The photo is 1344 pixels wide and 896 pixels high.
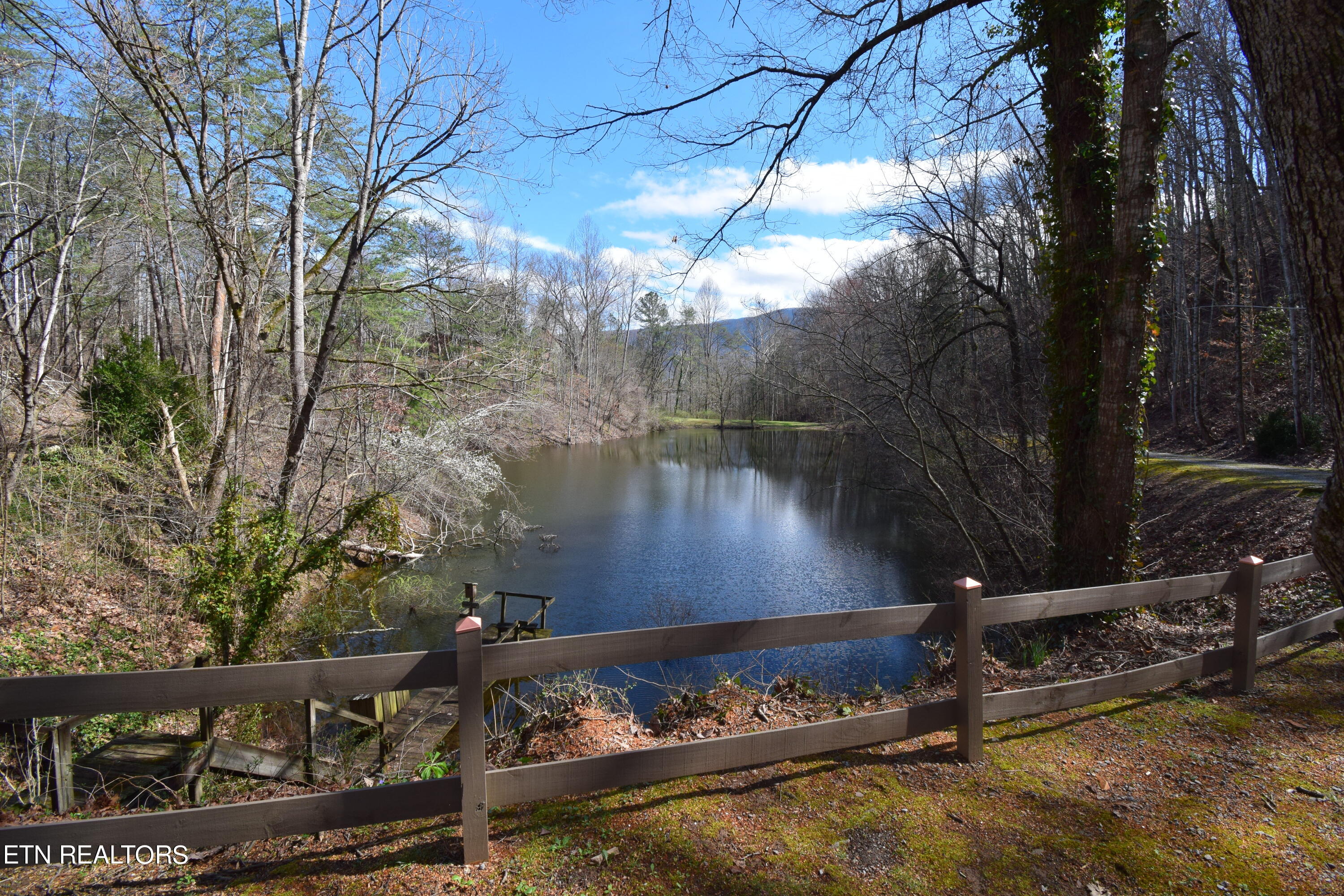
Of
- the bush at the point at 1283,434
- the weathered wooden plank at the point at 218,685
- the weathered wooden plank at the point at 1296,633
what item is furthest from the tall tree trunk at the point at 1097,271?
the bush at the point at 1283,434

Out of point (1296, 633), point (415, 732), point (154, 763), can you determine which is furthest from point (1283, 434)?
point (154, 763)

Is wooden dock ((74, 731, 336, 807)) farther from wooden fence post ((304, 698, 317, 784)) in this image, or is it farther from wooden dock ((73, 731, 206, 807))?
wooden fence post ((304, 698, 317, 784))

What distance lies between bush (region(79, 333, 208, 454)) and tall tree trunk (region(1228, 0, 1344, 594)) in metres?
13.5

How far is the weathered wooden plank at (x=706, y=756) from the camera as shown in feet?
9.61

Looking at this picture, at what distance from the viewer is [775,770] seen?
3596mm

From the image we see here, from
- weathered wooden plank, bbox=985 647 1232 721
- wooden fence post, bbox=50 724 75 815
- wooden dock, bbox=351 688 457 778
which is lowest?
wooden dock, bbox=351 688 457 778

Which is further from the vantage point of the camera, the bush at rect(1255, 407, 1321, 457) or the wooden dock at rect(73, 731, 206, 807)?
the bush at rect(1255, 407, 1321, 457)

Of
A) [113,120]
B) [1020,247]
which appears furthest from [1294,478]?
[113,120]

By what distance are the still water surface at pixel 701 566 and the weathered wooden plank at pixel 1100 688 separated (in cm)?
260

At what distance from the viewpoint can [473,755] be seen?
2.76m

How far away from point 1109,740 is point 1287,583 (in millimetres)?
5185

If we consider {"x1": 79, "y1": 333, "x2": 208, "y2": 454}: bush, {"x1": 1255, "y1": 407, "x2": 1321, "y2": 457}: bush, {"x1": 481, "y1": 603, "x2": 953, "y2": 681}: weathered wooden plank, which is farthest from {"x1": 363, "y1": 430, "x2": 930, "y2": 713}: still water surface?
{"x1": 1255, "y1": 407, "x2": 1321, "y2": 457}: bush

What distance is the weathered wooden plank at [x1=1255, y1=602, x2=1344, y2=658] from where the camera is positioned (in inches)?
184

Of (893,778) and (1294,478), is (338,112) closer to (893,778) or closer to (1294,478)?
(893,778)
